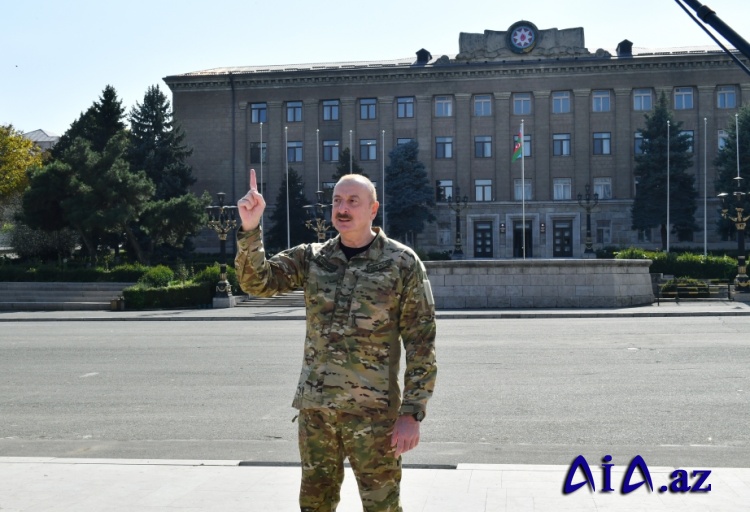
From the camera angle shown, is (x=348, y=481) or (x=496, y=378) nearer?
(x=348, y=481)

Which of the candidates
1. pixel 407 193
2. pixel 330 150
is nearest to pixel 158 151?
pixel 330 150

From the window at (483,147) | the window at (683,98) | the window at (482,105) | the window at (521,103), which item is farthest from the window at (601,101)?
the window at (483,147)

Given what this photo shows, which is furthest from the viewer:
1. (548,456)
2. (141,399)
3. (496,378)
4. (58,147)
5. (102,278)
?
(58,147)

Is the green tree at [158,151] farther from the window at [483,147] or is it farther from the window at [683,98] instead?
the window at [683,98]

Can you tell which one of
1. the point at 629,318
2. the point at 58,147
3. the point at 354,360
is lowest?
the point at 629,318

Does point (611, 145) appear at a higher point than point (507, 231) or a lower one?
higher

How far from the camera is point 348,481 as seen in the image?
6996mm

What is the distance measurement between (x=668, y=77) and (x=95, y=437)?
65.1m

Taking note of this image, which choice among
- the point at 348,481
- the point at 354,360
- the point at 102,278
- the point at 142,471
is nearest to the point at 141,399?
the point at 142,471

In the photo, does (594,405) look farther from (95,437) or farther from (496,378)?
(95,437)

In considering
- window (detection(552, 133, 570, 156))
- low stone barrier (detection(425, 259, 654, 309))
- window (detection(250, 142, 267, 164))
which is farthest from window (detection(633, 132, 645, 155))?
low stone barrier (detection(425, 259, 654, 309))

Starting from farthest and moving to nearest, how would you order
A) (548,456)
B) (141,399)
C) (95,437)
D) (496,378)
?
(496,378) → (141,399) → (95,437) → (548,456)

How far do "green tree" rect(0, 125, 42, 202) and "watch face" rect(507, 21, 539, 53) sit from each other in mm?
36676

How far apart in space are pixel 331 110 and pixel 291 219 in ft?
37.0
